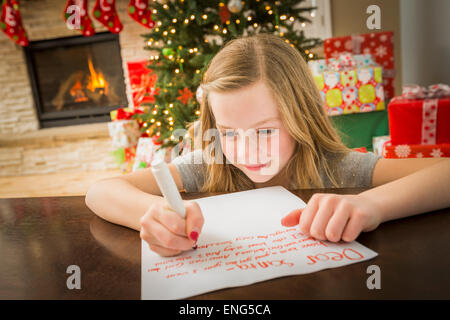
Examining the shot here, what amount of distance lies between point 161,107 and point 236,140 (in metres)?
1.58

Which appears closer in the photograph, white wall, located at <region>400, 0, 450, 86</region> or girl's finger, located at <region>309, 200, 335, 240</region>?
girl's finger, located at <region>309, 200, 335, 240</region>

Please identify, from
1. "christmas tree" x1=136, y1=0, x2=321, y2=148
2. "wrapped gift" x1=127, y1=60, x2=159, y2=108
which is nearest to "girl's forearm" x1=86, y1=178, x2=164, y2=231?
"christmas tree" x1=136, y1=0, x2=321, y2=148

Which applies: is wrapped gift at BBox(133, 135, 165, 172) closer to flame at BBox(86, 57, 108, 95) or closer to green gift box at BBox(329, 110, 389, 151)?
flame at BBox(86, 57, 108, 95)

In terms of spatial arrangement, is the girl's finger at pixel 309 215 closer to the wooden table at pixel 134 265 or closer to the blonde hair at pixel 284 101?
the wooden table at pixel 134 265

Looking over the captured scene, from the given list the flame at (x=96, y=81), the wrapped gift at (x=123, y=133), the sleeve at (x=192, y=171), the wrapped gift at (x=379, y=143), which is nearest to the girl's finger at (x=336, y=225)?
the sleeve at (x=192, y=171)

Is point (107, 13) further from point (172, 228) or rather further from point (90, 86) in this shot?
point (172, 228)

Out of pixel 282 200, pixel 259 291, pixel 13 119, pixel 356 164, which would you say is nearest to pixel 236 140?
pixel 282 200

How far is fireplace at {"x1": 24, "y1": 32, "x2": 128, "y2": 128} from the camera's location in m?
3.60

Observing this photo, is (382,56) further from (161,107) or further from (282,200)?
(282,200)

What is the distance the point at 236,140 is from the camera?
65 centimetres

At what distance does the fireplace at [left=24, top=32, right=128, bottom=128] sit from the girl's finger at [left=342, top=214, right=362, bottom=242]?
11.6 ft

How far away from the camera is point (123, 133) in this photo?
3.00 metres

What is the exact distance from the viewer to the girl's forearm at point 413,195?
438 mm

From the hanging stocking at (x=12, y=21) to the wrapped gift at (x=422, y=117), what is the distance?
128 inches
